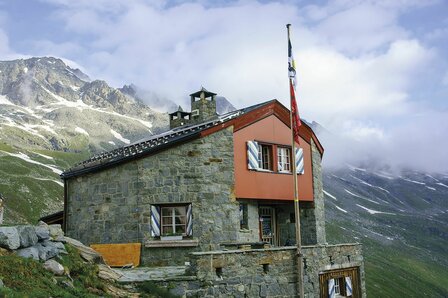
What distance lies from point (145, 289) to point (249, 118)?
965cm

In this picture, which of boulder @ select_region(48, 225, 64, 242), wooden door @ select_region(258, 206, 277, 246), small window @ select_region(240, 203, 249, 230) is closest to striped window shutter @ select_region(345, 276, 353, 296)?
wooden door @ select_region(258, 206, 277, 246)

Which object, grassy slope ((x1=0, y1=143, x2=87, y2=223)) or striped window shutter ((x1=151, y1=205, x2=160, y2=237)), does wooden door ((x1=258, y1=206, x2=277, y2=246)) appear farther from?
grassy slope ((x1=0, y1=143, x2=87, y2=223))

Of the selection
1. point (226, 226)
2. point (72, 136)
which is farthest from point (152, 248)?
point (72, 136)

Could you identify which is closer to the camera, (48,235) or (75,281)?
(75,281)

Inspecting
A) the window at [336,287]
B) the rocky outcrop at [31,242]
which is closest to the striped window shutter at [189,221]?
the rocky outcrop at [31,242]

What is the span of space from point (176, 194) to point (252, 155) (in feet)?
12.2

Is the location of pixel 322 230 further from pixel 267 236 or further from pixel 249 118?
pixel 249 118

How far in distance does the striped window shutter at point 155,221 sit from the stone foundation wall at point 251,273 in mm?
4530

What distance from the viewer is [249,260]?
15.0 metres

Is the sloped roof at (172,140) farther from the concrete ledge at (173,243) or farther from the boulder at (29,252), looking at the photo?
the boulder at (29,252)

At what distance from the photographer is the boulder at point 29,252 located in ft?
35.3

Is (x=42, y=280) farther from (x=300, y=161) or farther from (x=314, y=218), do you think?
(x=314, y=218)

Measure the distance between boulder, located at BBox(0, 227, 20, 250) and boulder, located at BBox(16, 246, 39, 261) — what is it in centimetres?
15

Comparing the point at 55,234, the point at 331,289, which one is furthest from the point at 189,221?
the point at 331,289
